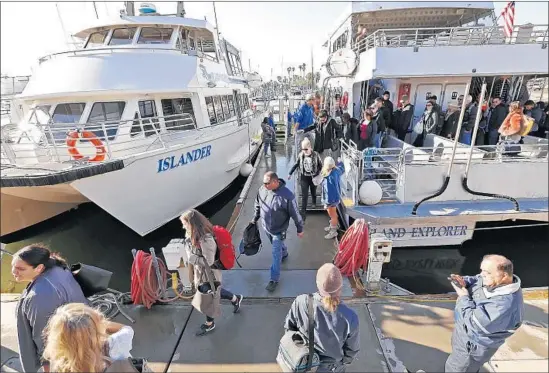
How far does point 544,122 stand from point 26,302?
10.7m

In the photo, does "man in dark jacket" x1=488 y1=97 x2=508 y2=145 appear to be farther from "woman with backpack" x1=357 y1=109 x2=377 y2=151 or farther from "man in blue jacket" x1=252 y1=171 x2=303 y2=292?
"man in blue jacket" x1=252 y1=171 x2=303 y2=292

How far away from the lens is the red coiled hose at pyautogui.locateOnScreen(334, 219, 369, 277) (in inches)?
165

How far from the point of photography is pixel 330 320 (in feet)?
6.71

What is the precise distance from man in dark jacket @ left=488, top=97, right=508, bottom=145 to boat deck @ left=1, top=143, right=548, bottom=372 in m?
4.59

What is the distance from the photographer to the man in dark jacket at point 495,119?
7137mm

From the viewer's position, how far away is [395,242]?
5586 millimetres

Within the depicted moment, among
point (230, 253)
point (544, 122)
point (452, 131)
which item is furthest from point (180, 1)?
point (544, 122)

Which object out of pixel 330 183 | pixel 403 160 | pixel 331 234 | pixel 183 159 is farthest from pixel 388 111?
pixel 183 159

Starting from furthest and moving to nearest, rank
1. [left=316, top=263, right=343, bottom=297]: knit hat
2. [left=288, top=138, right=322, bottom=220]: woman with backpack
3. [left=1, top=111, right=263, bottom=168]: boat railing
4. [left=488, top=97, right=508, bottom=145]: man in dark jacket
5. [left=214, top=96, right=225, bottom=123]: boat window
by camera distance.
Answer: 1. [left=214, top=96, right=225, bottom=123]: boat window
2. [left=488, top=97, right=508, bottom=145]: man in dark jacket
3. [left=288, top=138, right=322, bottom=220]: woman with backpack
4. [left=1, top=111, right=263, bottom=168]: boat railing
5. [left=316, top=263, right=343, bottom=297]: knit hat

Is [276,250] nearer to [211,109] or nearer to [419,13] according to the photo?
[211,109]

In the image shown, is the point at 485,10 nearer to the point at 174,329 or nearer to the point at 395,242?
the point at 395,242

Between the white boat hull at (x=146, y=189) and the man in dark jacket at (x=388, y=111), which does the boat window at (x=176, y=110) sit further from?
the man in dark jacket at (x=388, y=111)

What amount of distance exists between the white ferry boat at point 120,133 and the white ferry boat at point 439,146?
3.67 m

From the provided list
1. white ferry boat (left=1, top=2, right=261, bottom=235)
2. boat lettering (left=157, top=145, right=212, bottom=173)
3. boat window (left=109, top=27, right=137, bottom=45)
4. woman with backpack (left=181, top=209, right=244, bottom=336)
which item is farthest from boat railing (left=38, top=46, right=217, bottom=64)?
woman with backpack (left=181, top=209, right=244, bottom=336)
